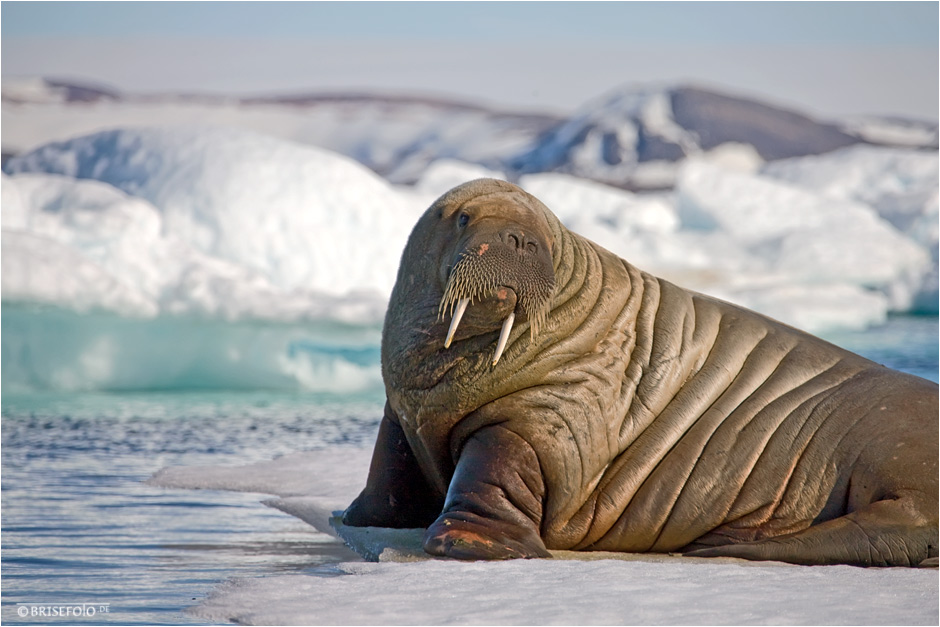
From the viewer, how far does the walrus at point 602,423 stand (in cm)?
460

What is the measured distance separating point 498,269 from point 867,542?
1653mm

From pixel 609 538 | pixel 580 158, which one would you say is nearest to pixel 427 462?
pixel 609 538

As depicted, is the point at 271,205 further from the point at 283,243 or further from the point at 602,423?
the point at 602,423

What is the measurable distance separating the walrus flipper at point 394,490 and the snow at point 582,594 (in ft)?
2.06

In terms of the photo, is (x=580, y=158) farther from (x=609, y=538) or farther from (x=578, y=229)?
(x=609, y=538)

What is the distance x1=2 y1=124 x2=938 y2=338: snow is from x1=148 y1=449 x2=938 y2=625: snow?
8.05 metres

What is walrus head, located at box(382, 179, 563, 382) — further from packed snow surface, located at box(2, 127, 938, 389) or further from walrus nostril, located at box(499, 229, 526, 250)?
packed snow surface, located at box(2, 127, 938, 389)

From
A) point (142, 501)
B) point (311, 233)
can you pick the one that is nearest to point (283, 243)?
point (311, 233)

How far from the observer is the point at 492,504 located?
4.56 metres

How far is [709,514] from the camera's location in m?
4.87

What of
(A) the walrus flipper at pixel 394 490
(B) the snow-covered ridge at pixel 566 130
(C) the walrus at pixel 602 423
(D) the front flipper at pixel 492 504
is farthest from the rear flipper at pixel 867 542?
(B) the snow-covered ridge at pixel 566 130

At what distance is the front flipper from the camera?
14.5ft

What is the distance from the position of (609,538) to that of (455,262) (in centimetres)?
123

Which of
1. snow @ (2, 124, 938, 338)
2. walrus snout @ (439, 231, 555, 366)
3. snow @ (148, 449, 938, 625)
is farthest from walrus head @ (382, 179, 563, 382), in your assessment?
snow @ (2, 124, 938, 338)
